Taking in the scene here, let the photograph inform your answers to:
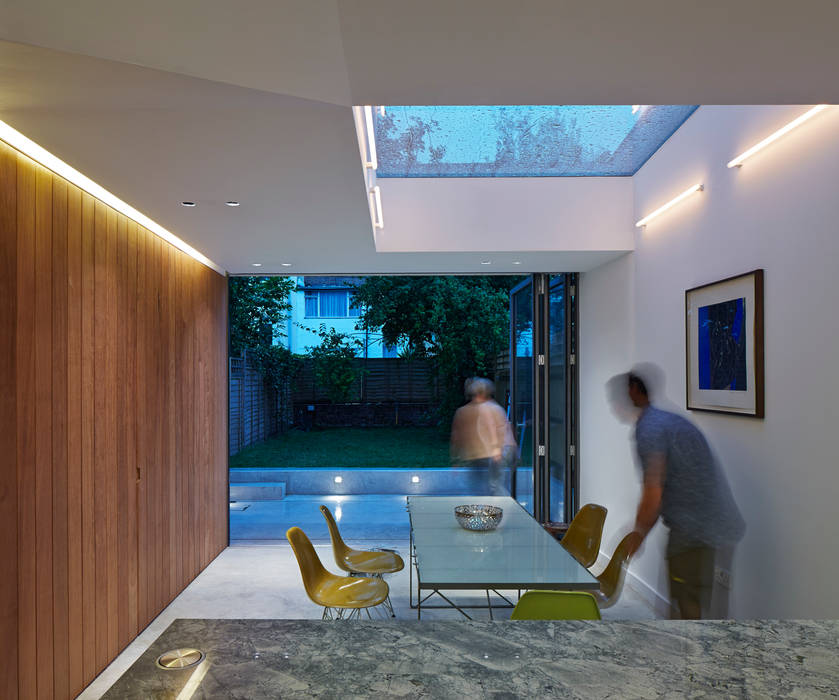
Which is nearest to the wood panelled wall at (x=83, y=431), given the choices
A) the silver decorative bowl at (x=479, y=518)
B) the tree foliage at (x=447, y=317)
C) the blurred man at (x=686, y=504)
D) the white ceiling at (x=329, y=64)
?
the white ceiling at (x=329, y=64)

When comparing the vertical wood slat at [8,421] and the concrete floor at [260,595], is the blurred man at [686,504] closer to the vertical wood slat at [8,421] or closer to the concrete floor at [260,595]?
the concrete floor at [260,595]

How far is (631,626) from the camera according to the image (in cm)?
150

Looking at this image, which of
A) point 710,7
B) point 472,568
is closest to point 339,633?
point 472,568

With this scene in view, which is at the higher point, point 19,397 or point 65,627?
point 19,397

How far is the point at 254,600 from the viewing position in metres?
4.56

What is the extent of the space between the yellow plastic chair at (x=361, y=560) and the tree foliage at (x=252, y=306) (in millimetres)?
6079

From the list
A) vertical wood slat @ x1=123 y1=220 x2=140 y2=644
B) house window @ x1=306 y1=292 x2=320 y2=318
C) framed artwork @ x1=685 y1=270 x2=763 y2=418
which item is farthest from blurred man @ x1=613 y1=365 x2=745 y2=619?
house window @ x1=306 y1=292 x2=320 y2=318

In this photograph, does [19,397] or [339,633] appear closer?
[339,633]

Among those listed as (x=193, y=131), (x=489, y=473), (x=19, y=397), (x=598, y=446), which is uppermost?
(x=193, y=131)

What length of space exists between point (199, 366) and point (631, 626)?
4.39 metres

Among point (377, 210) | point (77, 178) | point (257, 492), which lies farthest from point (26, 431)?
point (257, 492)

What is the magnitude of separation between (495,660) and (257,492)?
7726 mm

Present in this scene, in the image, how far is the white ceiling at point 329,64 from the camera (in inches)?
63.3

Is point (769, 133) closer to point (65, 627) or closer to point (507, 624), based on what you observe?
point (507, 624)
